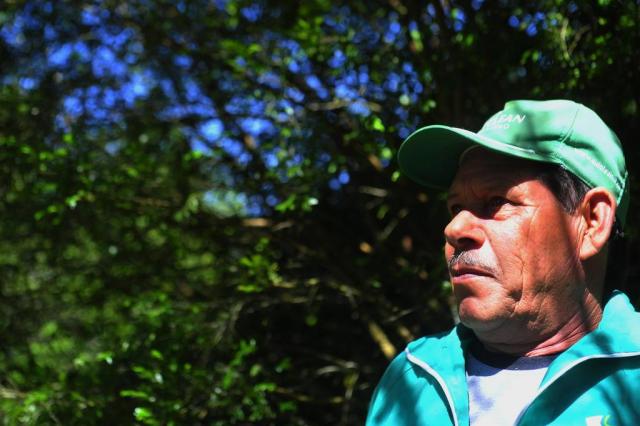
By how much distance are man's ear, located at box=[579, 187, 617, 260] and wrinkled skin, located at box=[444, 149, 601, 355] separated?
0.02m

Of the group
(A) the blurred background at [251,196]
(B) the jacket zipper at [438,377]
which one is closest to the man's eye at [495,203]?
(B) the jacket zipper at [438,377]

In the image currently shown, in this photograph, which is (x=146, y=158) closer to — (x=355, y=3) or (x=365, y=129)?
(x=365, y=129)

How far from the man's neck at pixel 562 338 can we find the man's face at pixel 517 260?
4 cm

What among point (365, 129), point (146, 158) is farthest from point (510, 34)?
point (146, 158)

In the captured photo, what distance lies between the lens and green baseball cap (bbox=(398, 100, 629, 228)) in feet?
6.86

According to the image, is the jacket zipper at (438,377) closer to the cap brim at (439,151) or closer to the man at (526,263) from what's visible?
the man at (526,263)

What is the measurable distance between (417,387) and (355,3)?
2.58 m

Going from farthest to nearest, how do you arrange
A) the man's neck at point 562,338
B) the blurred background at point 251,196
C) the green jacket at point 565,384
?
the blurred background at point 251,196 → the man's neck at point 562,338 → the green jacket at point 565,384

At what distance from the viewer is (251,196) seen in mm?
4066

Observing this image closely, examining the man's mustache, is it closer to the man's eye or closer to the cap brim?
the man's eye

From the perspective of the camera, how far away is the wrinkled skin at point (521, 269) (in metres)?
2.06

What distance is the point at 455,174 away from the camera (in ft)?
8.10

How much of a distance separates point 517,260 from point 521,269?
0.03 meters

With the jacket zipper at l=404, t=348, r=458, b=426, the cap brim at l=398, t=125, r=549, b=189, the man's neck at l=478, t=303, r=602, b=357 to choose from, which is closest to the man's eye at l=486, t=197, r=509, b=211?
the cap brim at l=398, t=125, r=549, b=189
